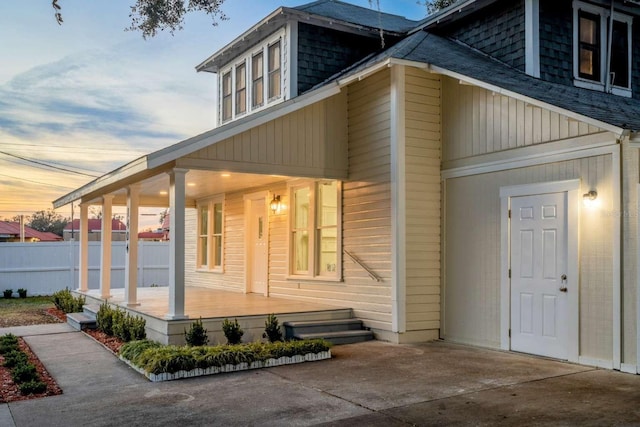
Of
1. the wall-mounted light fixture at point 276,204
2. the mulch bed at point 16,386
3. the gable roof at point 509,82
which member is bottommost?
the mulch bed at point 16,386

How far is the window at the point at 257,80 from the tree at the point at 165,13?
6304 millimetres

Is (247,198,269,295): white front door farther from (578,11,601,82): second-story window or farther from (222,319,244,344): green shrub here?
(578,11,601,82): second-story window

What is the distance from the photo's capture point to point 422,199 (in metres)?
8.91

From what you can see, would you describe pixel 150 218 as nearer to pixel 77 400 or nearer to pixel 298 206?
pixel 298 206

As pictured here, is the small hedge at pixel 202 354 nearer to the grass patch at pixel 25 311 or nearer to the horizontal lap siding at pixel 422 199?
the horizontal lap siding at pixel 422 199

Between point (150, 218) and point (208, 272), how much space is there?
144 feet

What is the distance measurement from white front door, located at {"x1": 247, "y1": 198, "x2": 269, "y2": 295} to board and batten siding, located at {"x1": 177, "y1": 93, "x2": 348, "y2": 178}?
301 cm

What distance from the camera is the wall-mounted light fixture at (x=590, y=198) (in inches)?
269

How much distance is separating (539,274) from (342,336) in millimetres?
2979

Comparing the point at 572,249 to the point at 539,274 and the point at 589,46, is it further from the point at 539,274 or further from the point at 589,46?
the point at 589,46

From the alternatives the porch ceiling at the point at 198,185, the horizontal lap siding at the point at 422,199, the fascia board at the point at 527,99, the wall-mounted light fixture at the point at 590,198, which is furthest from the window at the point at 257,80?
the wall-mounted light fixture at the point at 590,198

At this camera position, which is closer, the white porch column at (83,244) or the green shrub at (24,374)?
the green shrub at (24,374)

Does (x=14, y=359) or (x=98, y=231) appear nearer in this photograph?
(x=14, y=359)

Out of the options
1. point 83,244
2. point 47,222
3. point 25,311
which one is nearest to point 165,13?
point 83,244
